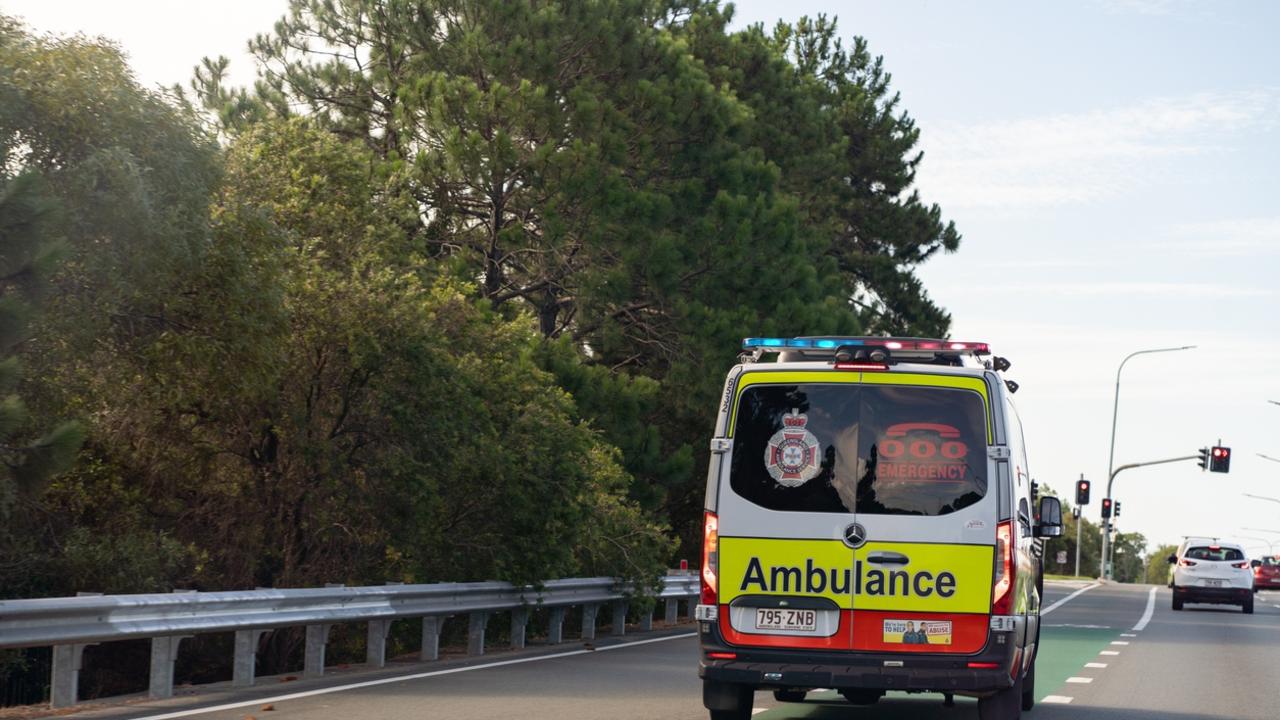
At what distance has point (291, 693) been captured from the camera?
13.0 m

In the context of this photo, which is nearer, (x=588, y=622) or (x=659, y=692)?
(x=659, y=692)

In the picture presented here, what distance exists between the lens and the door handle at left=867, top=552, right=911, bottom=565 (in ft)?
33.5

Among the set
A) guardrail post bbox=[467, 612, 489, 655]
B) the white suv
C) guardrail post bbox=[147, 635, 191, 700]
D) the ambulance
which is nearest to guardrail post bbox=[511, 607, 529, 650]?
guardrail post bbox=[467, 612, 489, 655]

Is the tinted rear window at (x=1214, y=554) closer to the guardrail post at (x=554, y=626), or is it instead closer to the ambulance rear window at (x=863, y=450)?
the guardrail post at (x=554, y=626)

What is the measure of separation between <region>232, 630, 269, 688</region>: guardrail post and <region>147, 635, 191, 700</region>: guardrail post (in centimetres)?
89

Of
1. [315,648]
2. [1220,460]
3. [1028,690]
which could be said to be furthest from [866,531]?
[1220,460]

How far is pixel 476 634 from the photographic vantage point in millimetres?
18250

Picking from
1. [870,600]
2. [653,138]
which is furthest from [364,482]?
[653,138]

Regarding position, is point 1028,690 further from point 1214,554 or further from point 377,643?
point 1214,554

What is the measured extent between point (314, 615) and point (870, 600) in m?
5.86

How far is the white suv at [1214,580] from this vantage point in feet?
123

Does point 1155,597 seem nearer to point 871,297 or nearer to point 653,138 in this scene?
point 871,297

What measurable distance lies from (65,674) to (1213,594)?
3076 centimetres

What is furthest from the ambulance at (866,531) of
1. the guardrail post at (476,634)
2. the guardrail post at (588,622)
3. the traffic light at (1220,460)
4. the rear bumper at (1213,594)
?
the traffic light at (1220,460)
